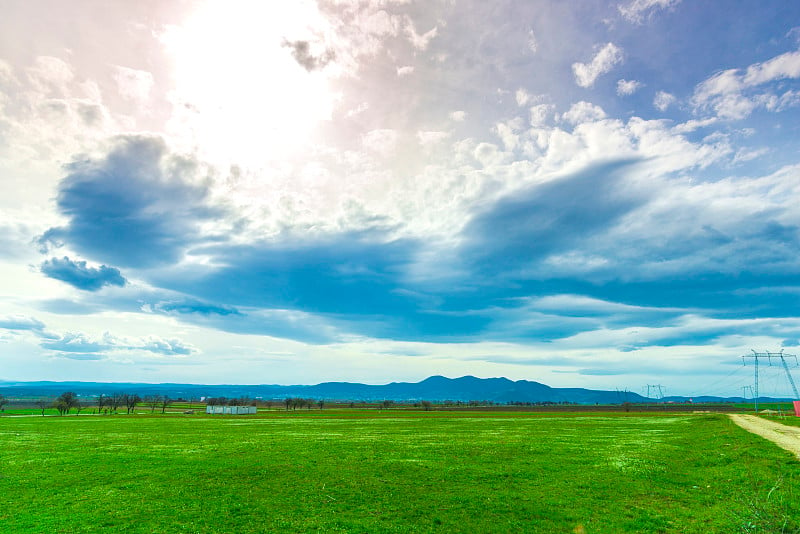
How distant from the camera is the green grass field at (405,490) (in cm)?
2055

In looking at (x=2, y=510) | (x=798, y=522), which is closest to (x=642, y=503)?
(x=798, y=522)

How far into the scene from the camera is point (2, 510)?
73.9ft

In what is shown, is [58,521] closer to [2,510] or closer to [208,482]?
[2,510]

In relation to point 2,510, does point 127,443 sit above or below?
below

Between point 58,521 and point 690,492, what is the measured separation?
1358 inches

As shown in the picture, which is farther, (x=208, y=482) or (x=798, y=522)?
(x=208, y=482)

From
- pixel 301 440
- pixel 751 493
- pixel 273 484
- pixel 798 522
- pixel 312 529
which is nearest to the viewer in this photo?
pixel 798 522

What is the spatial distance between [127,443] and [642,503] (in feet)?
177

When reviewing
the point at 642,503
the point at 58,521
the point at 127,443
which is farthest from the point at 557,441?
the point at 127,443

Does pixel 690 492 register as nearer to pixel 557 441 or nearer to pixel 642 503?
pixel 642 503

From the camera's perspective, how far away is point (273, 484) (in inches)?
1126

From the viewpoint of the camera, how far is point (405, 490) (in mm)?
26984

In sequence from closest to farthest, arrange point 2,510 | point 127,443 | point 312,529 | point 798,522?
1. point 798,522
2. point 312,529
3. point 2,510
4. point 127,443

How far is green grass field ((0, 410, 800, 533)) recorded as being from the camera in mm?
20547
